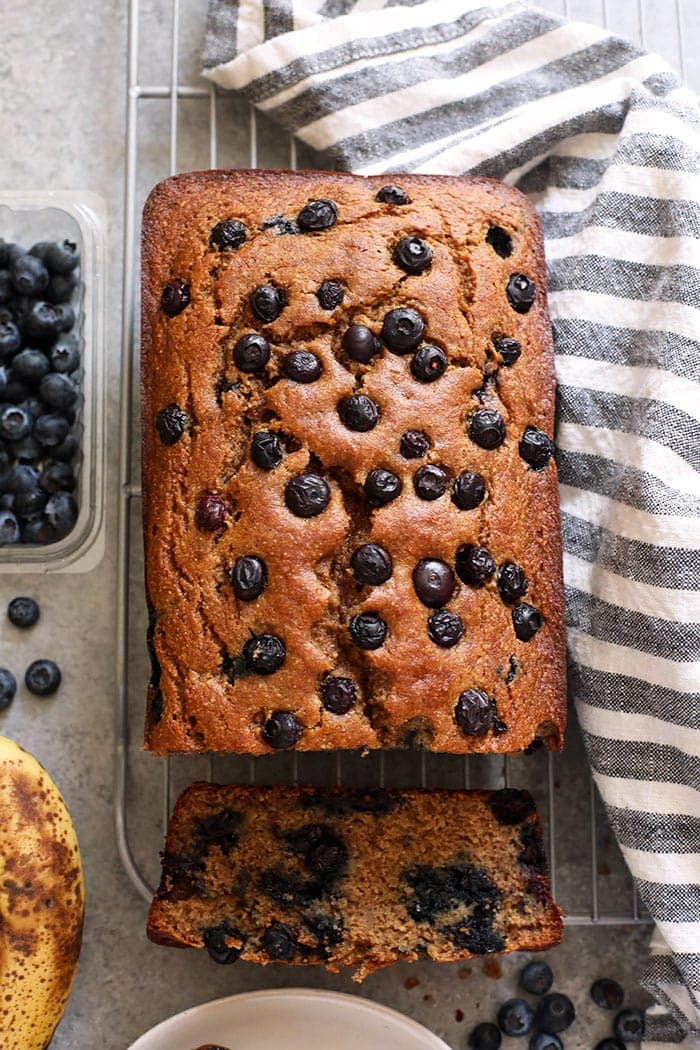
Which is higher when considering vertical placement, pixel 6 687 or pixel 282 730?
pixel 282 730

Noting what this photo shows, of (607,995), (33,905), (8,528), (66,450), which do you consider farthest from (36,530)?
(607,995)

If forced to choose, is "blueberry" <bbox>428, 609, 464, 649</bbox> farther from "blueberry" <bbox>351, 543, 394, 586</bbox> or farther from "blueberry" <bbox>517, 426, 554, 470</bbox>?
"blueberry" <bbox>517, 426, 554, 470</bbox>

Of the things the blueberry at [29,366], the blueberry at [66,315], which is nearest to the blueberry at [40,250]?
the blueberry at [66,315]

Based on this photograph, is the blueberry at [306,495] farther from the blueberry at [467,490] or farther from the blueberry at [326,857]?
the blueberry at [326,857]

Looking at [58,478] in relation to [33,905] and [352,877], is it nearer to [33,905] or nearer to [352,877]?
[33,905]

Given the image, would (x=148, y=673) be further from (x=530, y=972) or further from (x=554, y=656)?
(x=530, y=972)

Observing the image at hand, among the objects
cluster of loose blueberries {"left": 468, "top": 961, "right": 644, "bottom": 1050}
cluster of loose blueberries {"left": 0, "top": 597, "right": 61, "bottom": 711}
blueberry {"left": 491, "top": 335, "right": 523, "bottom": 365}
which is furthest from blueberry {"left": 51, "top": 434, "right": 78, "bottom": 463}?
cluster of loose blueberries {"left": 468, "top": 961, "right": 644, "bottom": 1050}
